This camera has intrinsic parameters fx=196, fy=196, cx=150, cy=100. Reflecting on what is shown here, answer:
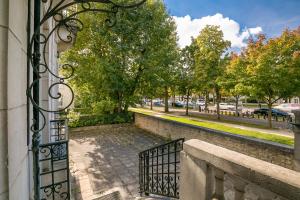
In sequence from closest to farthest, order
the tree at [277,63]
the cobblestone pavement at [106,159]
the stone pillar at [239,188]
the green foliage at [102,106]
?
the stone pillar at [239,188], the cobblestone pavement at [106,159], the tree at [277,63], the green foliage at [102,106]

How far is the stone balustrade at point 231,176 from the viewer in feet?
3.86

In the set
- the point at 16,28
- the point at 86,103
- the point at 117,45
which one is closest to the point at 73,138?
the point at 86,103

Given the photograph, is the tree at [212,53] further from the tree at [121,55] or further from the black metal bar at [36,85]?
the black metal bar at [36,85]

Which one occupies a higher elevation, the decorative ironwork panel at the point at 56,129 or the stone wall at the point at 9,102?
the stone wall at the point at 9,102

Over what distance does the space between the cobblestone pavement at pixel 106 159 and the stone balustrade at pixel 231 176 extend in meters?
3.57

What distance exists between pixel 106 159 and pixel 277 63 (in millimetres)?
11633

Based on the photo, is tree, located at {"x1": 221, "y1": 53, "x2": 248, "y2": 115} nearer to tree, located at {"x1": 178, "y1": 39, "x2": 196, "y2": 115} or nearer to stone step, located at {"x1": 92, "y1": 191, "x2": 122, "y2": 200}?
tree, located at {"x1": 178, "y1": 39, "x2": 196, "y2": 115}

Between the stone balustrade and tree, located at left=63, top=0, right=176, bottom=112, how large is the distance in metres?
12.3

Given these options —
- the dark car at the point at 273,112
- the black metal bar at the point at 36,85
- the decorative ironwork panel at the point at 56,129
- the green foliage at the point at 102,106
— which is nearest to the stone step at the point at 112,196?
the decorative ironwork panel at the point at 56,129

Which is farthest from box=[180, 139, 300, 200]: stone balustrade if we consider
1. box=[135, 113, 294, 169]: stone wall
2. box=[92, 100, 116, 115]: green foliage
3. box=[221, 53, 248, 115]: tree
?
box=[221, 53, 248, 115]: tree

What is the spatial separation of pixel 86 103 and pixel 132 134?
→ 14.2 feet

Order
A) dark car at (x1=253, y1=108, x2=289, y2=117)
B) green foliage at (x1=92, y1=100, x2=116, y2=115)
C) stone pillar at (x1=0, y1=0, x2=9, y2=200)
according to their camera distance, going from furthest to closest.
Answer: dark car at (x1=253, y1=108, x2=289, y2=117), green foliage at (x1=92, y1=100, x2=116, y2=115), stone pillar at (x1=0, y1=0, x2=9, y2=200)

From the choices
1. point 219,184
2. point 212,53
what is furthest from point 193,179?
point 212,53

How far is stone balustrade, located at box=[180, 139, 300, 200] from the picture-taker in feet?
3.86
